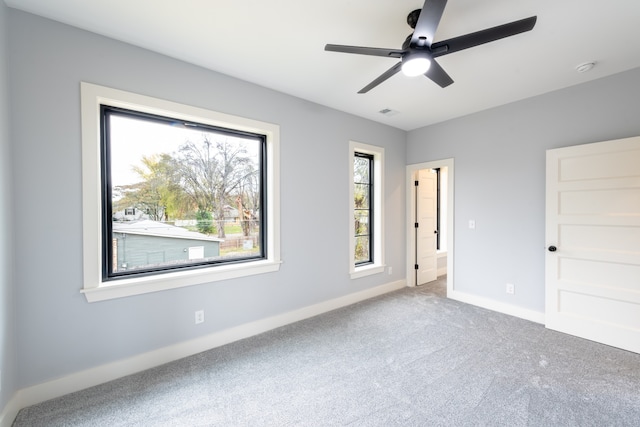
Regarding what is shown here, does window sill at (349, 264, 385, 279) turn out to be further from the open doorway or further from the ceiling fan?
the ceiling fan

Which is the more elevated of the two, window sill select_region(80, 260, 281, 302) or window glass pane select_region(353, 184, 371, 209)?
window glass pane select_region(353, 184, 371, 209)

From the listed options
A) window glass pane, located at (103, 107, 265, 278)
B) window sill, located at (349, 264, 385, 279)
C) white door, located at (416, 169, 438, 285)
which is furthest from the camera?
white door, located at (416, 169, 438, 285)

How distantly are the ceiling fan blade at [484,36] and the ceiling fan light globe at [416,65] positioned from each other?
2.8 inches

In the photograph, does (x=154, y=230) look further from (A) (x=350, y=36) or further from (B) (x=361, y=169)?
(B) (x=361, y=169)

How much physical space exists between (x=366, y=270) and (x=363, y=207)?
3.14ft

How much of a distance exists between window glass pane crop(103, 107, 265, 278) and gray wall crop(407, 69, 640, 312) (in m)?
2.85

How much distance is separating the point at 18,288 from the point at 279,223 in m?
2.02

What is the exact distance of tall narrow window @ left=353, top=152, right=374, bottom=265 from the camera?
13.3ft

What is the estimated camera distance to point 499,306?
3.47 meters

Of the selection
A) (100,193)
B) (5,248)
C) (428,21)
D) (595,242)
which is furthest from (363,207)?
(5,248)

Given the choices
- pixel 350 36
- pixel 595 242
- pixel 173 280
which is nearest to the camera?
pixel 350 36

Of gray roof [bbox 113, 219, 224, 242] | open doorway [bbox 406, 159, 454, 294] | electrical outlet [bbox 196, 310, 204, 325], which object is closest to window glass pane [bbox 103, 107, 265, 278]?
gray roof [bbox 113, 219, 224, 242]

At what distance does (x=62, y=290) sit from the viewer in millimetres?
1918

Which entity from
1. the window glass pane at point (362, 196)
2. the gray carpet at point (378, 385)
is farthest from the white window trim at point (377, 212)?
the gray carpet at point (378, 385)
